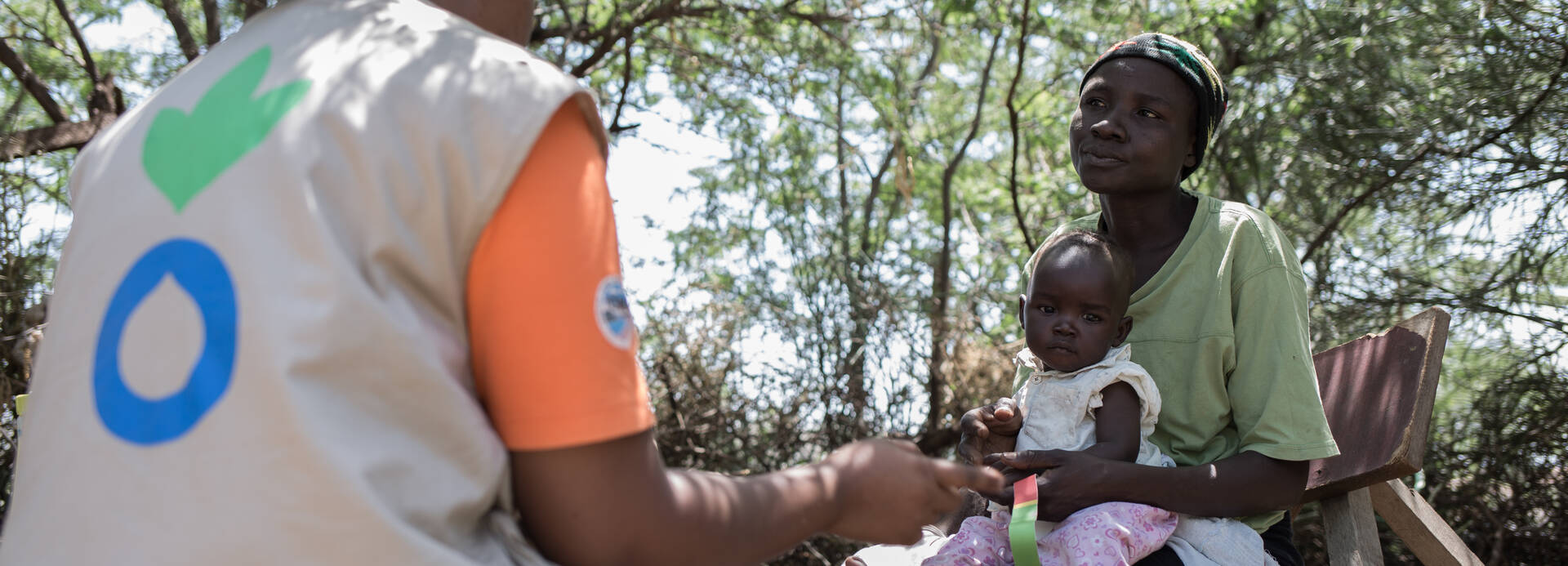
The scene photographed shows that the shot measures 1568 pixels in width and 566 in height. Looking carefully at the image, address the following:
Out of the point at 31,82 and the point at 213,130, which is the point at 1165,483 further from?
the point at 31,82

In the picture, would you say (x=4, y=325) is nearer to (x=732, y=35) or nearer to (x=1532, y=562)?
(x=732, y=35)

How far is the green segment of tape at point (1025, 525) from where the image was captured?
79.5 inches

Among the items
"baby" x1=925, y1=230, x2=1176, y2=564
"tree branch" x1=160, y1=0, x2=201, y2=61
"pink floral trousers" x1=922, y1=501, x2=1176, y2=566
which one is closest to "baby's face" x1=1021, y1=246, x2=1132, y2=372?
"baby" x1=925, y1=230, x2=1176, y2=564

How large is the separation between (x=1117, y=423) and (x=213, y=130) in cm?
172

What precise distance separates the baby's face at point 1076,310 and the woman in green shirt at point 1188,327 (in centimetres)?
13

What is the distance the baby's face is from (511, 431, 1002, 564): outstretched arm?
903 millimetres

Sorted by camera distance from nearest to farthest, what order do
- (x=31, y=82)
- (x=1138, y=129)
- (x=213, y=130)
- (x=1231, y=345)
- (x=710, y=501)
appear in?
1. (x=213, y=130)
2. (x=710, y=501)
3. (x=1231, y=345)
4. (x=1138, y=129)
5. (x=31, y=82)

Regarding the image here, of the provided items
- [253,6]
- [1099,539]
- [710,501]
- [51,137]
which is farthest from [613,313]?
[51,137]

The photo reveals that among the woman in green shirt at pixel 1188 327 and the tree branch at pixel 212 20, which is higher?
the tree branch at pixel 212 20

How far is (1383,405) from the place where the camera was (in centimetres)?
258

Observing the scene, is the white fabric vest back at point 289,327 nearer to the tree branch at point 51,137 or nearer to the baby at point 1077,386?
the baby at point 1077,386

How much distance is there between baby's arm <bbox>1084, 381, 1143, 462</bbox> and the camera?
2.25m

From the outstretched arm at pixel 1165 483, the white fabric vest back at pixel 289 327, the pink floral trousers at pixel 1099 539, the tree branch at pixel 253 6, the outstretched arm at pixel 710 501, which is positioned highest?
the tree branch at pixel 253 6

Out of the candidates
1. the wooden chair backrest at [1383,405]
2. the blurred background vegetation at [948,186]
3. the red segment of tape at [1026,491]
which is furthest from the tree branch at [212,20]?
the wooden chair backrest at [1383,405]
